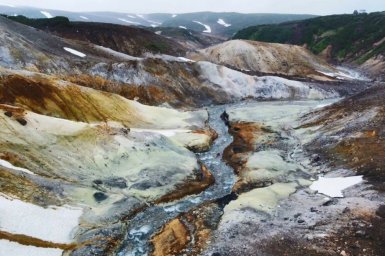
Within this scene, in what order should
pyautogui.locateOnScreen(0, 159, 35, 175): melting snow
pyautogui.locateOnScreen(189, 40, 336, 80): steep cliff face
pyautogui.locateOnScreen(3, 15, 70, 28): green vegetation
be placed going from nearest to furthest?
pyautogui.locateOnScreen(0, 159, 35, 175): melting snow, pyautogui.locateOnScreen(189, 40, 336, 80): steep cliff face, pyautogui.locateOnScreen(3, 15, 70, 28): green vegetation

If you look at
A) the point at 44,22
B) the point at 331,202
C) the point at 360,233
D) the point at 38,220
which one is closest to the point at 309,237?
the point at 360,233

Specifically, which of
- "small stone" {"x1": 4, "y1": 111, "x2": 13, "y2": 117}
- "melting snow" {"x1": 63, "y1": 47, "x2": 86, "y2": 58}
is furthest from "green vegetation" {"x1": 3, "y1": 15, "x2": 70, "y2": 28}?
"small stone" {"x1": 4, "y1": 111, "x2": 13, "y2": 117}

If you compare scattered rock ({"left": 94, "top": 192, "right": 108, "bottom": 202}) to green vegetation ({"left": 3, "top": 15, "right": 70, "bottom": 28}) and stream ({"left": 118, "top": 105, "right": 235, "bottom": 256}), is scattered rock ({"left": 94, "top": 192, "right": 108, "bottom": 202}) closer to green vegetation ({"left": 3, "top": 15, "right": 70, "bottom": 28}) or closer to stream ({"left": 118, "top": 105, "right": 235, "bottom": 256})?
stream ({"left": 118, "top": 105, "right": 235, "bottom": 256})

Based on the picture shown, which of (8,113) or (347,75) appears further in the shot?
(347,75)

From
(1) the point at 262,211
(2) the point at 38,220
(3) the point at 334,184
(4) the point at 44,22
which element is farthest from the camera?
(4) the point at 44,22

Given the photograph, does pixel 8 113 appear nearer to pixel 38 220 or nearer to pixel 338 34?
pixel 38 220

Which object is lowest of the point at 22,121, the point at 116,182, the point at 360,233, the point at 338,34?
the point at 338,34

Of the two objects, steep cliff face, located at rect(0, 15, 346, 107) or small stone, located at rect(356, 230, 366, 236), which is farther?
steep cliff face, located at rect(0, 15, 346, 107)
